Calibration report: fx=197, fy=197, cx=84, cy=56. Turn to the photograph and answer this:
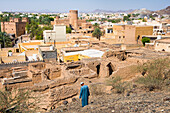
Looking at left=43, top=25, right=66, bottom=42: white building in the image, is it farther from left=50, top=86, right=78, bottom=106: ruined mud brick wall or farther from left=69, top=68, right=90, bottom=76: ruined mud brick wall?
left=50, top=86, right=78, bottom=106: ruined mud brick wall

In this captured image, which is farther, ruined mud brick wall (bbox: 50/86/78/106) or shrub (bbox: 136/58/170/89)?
shrub (bbox: 136/58/170/89)

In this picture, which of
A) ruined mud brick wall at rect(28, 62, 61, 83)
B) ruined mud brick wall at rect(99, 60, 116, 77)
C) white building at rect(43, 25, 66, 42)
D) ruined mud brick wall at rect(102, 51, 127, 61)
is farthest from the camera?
white building at rect(43, 25, 66, 42)

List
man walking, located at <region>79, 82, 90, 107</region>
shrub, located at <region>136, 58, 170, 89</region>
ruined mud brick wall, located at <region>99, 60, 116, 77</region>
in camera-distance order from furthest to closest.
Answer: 1. ruined mud brick wall, located at <region>99, 60, 116, 77</region>
2. shrub, located at <region>136, 58, 170, 89</region>
3. man walking, located at <region>79, 82, 90, 107</region>

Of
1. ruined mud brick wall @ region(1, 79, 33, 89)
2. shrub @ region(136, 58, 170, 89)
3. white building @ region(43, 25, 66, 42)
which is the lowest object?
ruined mud brick wall @ region(1, 79, 33, 89)

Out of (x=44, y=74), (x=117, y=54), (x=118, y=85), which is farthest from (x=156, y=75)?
(x=117, y=54)

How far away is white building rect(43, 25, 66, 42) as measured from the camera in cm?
2878

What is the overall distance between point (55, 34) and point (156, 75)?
2125cm

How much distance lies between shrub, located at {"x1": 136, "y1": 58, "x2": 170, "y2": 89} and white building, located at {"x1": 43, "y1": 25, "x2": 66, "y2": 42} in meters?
18.7

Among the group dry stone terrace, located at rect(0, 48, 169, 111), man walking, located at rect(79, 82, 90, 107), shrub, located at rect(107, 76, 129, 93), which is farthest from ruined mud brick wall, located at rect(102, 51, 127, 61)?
man walking, located at rect(79, 82, 90, 107)

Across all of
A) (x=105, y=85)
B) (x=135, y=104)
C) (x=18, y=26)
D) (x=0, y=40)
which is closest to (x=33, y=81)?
(x=105, y=85)

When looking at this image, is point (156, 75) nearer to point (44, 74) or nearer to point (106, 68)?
point (106, 68)

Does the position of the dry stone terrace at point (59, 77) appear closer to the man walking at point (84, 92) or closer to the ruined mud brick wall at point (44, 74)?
the ruined mud brick wall at point (44, 74)

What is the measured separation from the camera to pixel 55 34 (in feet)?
97.1

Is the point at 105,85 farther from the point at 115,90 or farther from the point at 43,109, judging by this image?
the point at 43,109
